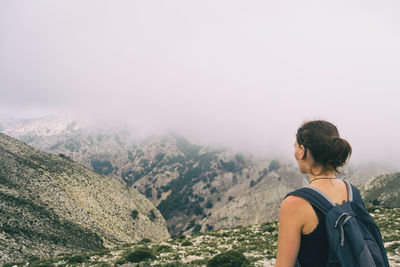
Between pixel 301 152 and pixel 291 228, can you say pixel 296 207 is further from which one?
pixel 301 152

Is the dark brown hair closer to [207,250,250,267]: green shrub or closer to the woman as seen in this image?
the woman

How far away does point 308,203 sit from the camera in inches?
113

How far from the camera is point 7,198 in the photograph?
45.1 metres

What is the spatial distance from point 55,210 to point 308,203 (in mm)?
61464

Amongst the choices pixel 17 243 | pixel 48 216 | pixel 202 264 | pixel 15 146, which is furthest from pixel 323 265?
pixel 15 146

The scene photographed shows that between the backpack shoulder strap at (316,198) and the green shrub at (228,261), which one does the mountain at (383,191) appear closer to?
the green shrub at (228,261)

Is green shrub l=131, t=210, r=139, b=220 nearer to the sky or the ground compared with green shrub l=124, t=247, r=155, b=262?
nearer to the ground

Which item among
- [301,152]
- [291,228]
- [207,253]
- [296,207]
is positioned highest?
[301,152]

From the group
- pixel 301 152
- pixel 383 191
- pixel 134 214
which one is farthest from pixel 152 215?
pixel 301 152

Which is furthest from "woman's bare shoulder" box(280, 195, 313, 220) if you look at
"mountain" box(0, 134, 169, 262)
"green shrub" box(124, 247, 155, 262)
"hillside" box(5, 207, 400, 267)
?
"mountain" box(0, 134, 169, 262)

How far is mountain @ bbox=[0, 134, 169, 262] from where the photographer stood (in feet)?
132

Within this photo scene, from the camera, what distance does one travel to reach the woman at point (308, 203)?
2846mm

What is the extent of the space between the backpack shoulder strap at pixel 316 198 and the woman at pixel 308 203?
56 millimetres

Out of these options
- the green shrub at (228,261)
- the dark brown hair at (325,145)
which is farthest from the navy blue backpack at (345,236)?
the green shrub at (228,261)
